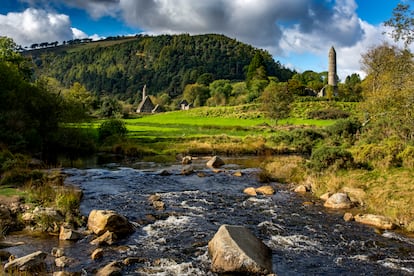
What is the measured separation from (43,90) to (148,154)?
1443cm

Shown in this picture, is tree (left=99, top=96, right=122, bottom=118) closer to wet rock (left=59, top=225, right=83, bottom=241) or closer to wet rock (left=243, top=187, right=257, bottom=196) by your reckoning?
wet rock (left=243, top=187, right=257, bottom=196)

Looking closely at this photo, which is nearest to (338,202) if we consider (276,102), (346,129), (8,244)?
(8,244)

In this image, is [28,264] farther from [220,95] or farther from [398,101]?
[220,95]

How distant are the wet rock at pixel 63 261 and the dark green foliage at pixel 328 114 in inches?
2887

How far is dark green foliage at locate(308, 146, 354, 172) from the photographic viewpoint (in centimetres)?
2502

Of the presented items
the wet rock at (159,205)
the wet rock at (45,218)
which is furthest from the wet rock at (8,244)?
the wet rock at (159,205)

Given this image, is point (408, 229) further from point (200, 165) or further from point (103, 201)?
point (200, 165)

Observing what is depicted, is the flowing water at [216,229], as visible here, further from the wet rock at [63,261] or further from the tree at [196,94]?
the tree at [196,94]

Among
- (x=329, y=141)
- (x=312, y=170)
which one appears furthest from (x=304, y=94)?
(x=312, y=170)

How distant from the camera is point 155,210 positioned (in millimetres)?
19078

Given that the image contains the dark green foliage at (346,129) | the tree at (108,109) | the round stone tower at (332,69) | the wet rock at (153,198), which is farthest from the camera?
the round stone tower at (332,69)

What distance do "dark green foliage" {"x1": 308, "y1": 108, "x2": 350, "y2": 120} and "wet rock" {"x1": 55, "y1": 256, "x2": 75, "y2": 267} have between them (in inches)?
2887

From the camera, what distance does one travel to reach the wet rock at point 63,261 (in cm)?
→ 1213

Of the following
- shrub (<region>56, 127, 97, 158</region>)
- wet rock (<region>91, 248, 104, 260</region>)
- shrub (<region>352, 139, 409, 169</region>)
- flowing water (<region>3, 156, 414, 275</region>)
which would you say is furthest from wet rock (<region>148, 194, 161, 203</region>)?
shrub (<region>56, 127, 97, 158</region>)
